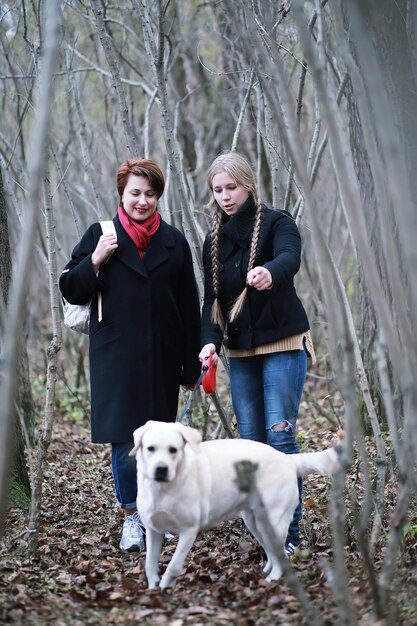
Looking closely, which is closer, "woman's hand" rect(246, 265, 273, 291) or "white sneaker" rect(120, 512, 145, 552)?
"woman's hand" rect(246, 265, 273, 291)

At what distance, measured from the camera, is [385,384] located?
3979 mm

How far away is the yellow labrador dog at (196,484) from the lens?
4.08 m

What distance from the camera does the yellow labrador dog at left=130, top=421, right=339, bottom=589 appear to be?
4.08m

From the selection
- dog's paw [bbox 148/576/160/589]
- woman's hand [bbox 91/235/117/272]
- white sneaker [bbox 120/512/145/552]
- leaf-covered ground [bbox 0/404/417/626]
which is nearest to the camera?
leaf-covered ground [bbox 0/404/417/626]

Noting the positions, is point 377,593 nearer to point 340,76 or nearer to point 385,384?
point 385,384

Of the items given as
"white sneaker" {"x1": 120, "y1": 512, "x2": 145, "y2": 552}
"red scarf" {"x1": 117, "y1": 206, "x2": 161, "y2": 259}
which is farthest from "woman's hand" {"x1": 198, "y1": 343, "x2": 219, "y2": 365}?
"white sneaker" {"x1": 120, "y1": 512, "x2": 145, "y2": 552}

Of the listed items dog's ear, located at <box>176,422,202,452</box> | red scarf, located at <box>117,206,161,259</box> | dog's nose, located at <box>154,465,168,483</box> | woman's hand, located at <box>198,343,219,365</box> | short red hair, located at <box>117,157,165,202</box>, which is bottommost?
dog's nose, located at <box>154,465,168,483</box>

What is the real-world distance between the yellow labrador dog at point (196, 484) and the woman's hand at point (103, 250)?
136cm

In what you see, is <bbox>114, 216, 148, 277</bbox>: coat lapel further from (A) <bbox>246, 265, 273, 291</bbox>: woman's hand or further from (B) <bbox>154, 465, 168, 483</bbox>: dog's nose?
(B) <bbox>154, 465, 168, 483</bbox>: dog's nose

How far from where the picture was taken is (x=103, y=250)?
5.07m

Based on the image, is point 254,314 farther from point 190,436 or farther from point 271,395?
point 190,436

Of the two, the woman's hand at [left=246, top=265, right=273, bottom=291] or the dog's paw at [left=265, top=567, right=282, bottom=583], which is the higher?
the woman's hand at [left=246, top=265, right=273, bottom=291]

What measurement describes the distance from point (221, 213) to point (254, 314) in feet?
2.34

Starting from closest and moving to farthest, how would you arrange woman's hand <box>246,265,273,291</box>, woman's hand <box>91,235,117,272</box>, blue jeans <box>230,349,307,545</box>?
1. woman's hand <box>246,265,273,291</box>
2. blue jeans <box>230,349,307,545</box>
3. woman's hand <box>91,235,117,272</box>
